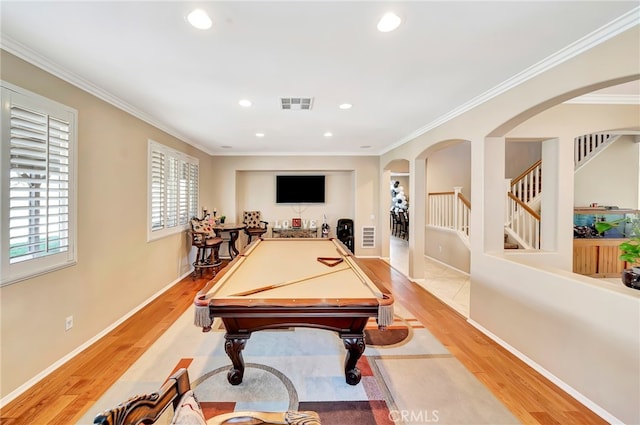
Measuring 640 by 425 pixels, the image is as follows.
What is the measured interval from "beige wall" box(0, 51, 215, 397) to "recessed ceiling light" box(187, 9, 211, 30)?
5.05 ft

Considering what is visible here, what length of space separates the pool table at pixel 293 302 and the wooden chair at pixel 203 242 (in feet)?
8.13

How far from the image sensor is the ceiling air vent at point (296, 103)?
2.95m

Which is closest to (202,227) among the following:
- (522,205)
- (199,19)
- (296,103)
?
(296,103)

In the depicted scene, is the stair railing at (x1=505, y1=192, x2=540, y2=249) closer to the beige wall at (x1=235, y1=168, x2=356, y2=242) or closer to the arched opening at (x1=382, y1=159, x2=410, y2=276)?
the arched opening at (x1=382, y1=159, x2=410, y2=276)

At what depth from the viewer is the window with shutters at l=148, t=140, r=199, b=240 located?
384 cm

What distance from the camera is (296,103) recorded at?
3.06m

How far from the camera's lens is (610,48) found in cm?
176

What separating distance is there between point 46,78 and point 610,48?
4.40 m

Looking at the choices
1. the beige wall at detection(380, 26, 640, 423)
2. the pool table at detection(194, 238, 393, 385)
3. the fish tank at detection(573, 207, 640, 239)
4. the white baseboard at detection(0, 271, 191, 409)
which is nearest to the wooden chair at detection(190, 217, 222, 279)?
the white baseboard at detection(0, 271, 191, 409)

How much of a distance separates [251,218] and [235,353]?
5.01 metres

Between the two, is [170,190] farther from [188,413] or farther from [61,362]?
[188,413]

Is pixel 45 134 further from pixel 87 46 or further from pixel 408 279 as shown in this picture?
pixel 408 279

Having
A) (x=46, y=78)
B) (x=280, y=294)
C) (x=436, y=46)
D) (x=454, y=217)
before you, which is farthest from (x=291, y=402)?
(x=454, y=217)

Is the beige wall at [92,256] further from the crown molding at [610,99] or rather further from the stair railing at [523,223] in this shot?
the stair railing at [523,223]
